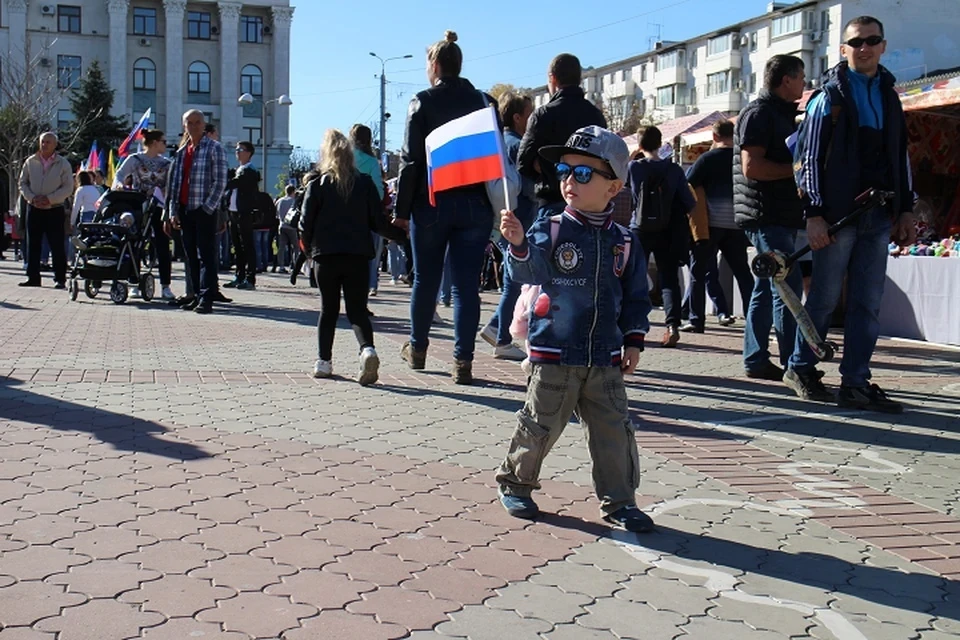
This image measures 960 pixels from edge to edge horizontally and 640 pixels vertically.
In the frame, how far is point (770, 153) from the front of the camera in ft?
26.7

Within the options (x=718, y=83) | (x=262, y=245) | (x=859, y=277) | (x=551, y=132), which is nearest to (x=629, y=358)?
(x=859, y=277)

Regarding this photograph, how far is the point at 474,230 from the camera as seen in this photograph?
27.2 feet

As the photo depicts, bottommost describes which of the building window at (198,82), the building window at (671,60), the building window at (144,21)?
the building window at (198,82)

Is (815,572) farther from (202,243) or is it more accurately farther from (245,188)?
(245,188)

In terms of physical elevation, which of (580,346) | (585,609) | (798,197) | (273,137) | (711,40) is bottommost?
(585,609)

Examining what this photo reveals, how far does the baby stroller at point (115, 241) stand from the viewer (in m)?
14.5

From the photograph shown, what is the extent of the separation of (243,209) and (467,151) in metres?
12.3

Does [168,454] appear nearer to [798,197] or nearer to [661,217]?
[798,197]

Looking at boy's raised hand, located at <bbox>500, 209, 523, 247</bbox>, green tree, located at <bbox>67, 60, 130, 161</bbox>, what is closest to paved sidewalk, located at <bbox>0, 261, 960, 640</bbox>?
boy's raised hand, located at <bbox>500, 209, 523, 247</bbox>

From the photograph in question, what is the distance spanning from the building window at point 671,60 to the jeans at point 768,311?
9627 cm

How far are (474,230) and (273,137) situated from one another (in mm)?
90621

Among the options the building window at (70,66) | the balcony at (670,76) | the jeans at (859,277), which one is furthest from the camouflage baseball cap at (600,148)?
the balcony at (670,76)

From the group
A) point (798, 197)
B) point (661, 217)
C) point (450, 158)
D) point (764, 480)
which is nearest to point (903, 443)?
point (764, 480)

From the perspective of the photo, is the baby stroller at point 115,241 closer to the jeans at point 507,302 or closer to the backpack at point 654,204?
the backpack at point 654,204
